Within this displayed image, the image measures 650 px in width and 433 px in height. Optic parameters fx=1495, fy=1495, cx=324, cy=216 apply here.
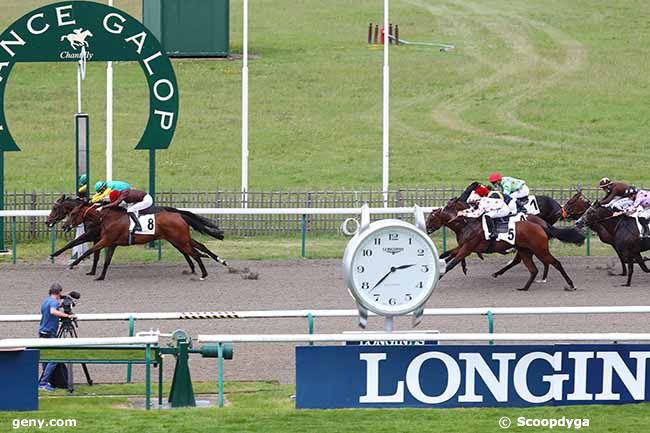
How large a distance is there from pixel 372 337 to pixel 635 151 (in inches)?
1014

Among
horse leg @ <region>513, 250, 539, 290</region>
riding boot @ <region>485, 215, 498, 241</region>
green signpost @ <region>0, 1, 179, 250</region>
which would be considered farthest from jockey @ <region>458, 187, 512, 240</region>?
green signpost @ <region>0, 1, 179, 250</region>

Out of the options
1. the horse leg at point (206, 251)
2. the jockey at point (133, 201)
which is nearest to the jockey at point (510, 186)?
the horse leg at point (206, 251)

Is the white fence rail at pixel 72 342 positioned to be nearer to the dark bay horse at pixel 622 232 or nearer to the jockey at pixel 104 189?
the jockey at pixel 104 189

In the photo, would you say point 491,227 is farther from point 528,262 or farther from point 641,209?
point 641,209

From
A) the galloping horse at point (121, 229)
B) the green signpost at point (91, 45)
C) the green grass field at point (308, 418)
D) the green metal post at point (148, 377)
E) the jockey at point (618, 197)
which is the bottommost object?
the green grass field at point (308, 418)

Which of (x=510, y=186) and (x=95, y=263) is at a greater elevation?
(x=510, y=186)

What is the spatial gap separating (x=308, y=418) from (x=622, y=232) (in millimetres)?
9378

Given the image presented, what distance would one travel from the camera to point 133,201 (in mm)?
20719

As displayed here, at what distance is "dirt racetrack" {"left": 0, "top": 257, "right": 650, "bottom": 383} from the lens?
1586 cm

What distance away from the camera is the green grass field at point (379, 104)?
34938 mm

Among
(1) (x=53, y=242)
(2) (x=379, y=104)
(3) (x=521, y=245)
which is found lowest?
(1) (x=53, y=242)


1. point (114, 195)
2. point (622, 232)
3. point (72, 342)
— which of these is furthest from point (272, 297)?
point (72, 342)

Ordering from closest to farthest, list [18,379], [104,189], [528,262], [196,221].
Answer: [18,379] < [528,262] < [196,221] < [104,189]

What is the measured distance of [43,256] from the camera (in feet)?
74.4
